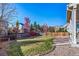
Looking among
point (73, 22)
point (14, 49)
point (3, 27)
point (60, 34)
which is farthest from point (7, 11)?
point (73, 22)

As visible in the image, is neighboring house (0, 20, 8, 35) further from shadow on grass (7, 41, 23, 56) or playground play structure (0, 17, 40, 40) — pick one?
shadow on grass (7, 41, 23, 56)

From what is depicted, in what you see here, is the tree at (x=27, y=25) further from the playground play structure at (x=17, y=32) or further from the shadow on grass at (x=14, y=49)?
the shadow on grass at (x=14, y=49)

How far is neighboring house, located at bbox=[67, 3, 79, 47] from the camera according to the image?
3674 millimetres

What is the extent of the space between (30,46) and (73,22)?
2.05 ft

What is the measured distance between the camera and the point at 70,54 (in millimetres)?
3668

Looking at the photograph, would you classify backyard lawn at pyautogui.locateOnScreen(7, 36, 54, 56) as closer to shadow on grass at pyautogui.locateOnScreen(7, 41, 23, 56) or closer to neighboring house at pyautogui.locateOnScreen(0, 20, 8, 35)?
shadow on grass at pyautogui.locateOnScreen(7, 41, 23, 56)

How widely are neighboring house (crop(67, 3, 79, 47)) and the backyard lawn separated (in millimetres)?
271

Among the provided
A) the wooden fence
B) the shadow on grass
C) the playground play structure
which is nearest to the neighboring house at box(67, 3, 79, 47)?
the wooden fence

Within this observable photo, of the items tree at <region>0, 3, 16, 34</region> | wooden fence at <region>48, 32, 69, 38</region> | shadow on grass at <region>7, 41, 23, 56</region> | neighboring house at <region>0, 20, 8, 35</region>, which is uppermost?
Answer: tree at <region>0, 3, 16, 34</region>

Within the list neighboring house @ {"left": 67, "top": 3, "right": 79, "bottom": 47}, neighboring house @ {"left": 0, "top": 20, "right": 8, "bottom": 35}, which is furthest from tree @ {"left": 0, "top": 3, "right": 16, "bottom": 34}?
neighboring house @ {"left": 67, "top": 3, "right": 79, "bottom": 47}

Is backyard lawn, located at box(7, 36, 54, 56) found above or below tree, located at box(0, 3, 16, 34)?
below

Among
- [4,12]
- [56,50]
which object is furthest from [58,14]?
[4,12]

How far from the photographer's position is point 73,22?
3.70m

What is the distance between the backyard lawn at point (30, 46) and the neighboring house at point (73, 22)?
10.7 inches
